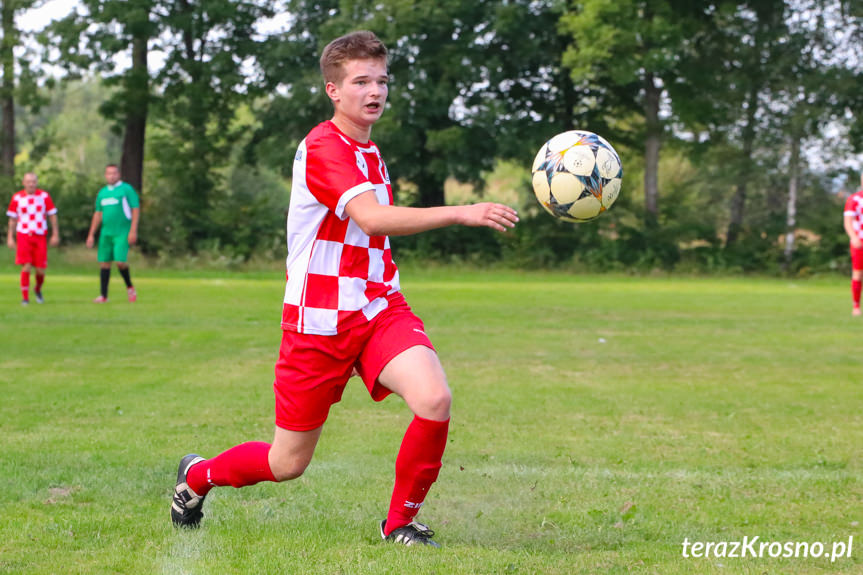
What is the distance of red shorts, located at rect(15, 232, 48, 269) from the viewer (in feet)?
54.4

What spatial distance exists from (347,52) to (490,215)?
3.31 ft

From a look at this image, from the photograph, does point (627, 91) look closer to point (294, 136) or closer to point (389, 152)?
point (389, 152)

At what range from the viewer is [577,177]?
4.64 meters

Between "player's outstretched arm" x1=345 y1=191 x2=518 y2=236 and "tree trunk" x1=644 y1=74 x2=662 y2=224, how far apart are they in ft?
104

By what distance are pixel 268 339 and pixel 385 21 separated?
22858 mm

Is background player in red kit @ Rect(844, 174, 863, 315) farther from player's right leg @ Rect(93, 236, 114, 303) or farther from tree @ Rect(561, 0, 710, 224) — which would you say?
tree @ Rect(561, 0, 710, 224)

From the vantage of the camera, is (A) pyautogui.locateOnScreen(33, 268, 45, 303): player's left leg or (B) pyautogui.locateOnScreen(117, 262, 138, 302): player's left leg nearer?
(A) pyautogui.locateOnScreen(33, 268, 45, 303): player's left leg

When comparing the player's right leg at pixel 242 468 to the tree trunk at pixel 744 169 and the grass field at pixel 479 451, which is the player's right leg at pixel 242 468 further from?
the tree trunk at pixel 744 169

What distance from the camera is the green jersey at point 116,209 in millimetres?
16656

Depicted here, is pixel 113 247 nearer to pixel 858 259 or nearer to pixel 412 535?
pixel 858 259

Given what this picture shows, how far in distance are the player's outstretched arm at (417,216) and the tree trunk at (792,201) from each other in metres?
31.8

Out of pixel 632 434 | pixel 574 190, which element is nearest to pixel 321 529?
pixel 574 190

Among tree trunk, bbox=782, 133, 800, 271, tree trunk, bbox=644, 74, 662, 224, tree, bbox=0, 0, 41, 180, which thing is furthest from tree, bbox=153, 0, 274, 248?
tree trunk, bbox=782, 133, 800, 271

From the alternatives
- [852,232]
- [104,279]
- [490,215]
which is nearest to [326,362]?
[490,215]
